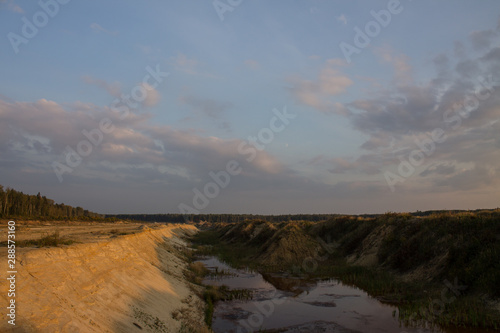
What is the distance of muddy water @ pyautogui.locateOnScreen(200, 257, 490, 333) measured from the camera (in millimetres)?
14875

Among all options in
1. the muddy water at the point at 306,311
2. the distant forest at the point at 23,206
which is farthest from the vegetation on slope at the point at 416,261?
the distant forest at the point at 23,206

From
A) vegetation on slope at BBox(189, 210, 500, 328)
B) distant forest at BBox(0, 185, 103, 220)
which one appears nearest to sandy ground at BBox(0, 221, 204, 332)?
vegetation on slope at BBox(189, 210, 500, 328)

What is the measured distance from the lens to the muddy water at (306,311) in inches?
586

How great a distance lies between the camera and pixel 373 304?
61.6 feet

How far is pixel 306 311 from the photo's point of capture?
17.7 metres

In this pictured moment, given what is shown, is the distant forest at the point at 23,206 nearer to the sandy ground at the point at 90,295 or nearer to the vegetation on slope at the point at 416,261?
the vegetation on slope at the point at 416,261

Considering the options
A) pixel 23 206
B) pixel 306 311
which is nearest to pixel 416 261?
pixel 306 311

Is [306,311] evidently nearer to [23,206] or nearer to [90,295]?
[90,295]

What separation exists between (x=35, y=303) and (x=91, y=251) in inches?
247

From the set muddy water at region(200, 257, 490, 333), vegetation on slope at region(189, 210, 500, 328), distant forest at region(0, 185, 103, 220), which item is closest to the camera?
muddy water at region(200, 257, 490, 333)

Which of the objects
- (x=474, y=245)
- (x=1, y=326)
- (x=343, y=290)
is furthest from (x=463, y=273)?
(x=1, y=326)

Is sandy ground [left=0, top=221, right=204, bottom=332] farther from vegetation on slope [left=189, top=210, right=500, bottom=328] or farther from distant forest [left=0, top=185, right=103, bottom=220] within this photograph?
distant forest [left=0, top=185, right=103, bottom=220]

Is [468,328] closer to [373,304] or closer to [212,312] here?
[373,304]

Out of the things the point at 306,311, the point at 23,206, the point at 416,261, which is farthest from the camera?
the point at 23,206
